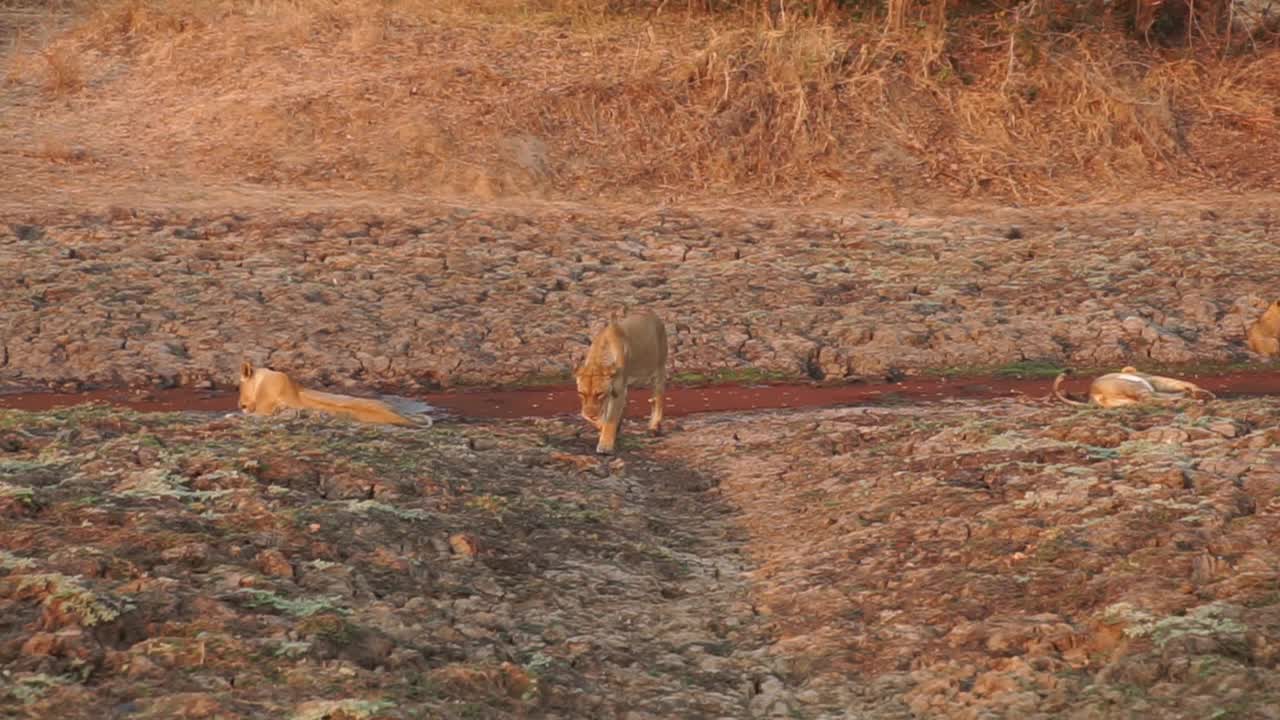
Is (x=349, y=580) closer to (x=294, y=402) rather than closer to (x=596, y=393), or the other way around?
(x=596, y=393)

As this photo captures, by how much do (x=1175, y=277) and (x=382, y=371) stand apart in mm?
5929

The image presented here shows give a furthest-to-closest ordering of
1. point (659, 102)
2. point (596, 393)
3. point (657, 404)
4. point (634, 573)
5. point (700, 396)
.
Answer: point (659, 102), point (700, 396), point (657, 404), point (596, 393), point (634, 573)

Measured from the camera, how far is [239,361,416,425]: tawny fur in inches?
377

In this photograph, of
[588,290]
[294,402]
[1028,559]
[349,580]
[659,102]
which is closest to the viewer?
[349,580]

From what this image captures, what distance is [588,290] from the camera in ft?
43.4

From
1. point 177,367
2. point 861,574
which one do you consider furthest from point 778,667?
point 177,367

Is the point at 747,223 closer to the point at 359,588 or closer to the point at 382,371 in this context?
the point at 382,371

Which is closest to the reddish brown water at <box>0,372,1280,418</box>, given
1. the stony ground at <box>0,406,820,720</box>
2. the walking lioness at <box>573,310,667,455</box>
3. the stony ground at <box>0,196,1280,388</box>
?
the stony ground at <box>0,196,1280,388</box>

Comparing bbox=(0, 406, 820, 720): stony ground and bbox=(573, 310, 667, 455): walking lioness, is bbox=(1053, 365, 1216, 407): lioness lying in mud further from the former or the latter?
bbox=(0, 406, 820, 720): stony ground

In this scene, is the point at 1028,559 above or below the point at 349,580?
below

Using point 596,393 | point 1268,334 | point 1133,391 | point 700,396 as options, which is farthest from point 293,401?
point 1268,334

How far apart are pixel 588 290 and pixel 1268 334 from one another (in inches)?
183

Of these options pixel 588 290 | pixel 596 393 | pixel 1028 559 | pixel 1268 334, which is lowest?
pixel 1268 334

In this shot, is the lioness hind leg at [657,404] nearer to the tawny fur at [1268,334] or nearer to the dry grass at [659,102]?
the tawny fur at [1268,334]
